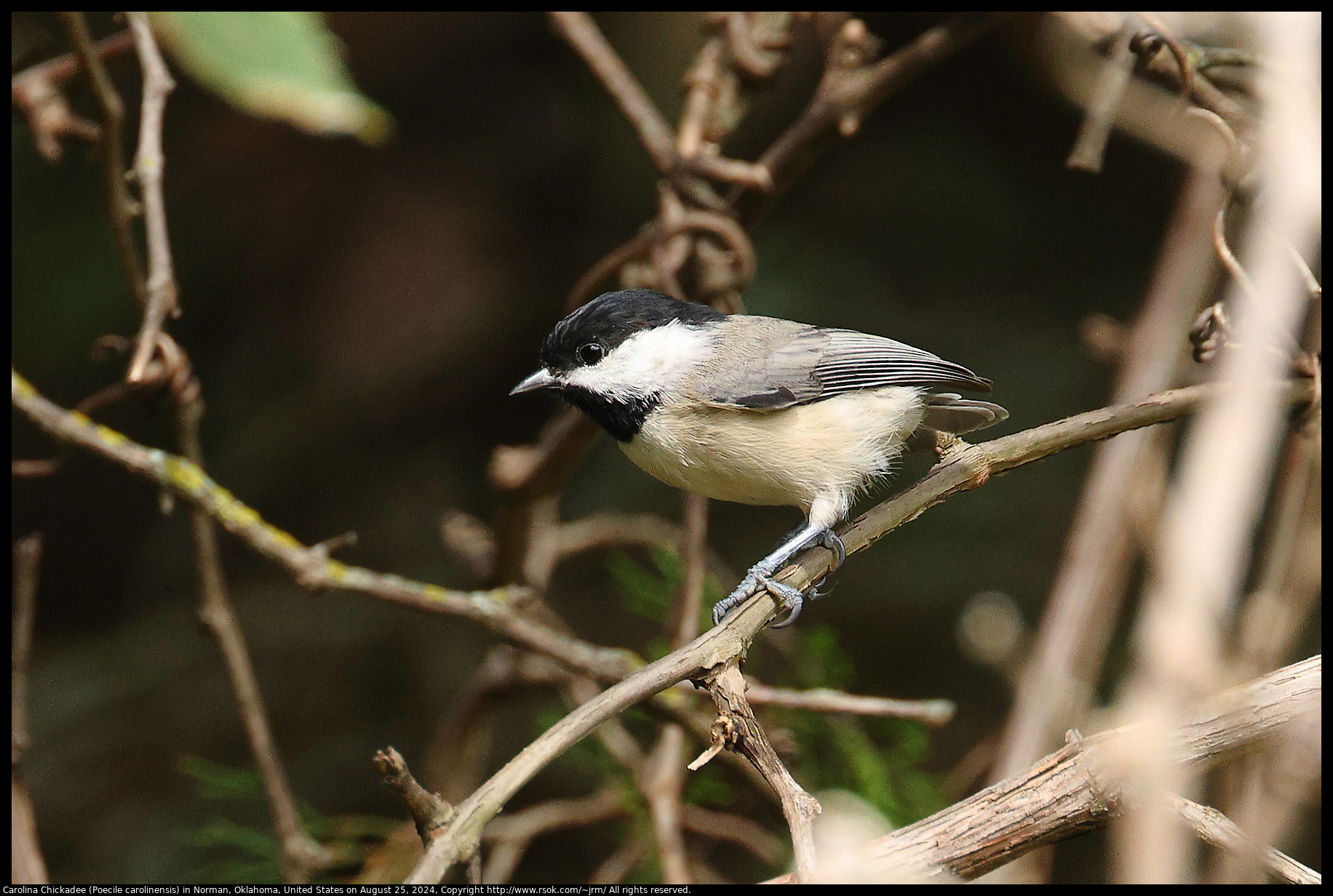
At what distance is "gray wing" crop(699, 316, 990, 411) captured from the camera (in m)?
1.85

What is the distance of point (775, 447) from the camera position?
5.94 ft

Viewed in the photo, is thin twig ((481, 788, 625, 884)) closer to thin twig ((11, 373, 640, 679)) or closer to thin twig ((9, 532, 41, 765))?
thin twig ((11, 373, 640, 679))

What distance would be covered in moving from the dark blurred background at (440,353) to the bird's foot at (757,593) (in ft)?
4.88

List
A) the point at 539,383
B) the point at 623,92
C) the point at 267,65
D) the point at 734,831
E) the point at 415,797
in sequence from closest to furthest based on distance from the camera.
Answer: the point at 267,65, the point at 415,797, the point at 539,383, the point at 623,92, the point at 734,831

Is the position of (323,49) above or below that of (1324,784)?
below

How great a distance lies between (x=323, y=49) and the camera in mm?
716

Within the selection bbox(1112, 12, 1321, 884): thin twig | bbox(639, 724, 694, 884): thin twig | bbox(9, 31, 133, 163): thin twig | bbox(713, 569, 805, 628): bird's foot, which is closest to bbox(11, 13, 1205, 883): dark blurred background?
bbox(9, 31, 133, 163): thin twig

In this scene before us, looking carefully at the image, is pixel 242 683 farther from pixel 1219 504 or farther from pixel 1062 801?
pixel 1219 504

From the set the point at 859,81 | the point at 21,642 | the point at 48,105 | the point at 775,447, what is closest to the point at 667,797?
the point at 775,447

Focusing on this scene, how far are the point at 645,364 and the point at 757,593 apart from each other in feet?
2.13

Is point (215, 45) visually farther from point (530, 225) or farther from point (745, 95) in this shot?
point (530, 225)

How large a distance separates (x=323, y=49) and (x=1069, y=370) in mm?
2878

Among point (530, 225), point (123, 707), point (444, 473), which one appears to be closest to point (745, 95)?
point (530, 225)
